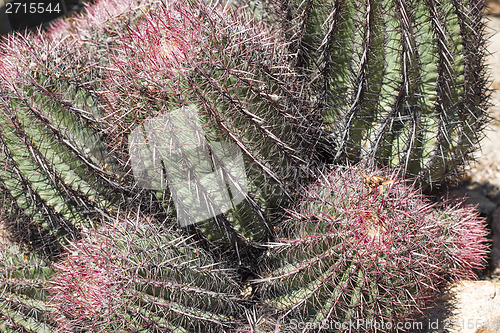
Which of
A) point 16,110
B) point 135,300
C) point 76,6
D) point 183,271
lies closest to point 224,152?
point 183,271

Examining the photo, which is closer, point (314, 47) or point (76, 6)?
point (314, 47)

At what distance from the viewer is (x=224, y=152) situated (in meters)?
1.72

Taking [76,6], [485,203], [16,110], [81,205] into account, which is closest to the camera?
[16,110]

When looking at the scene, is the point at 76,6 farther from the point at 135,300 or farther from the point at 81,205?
the point at 135,300

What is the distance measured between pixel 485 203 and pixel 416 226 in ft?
4.49

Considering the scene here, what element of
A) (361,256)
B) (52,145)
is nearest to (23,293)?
(52,145)

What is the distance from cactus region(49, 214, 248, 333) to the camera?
5.31 ft

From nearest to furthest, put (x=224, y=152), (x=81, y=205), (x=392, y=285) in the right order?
1. (x=392, y=285)
2. (x=224, y=152)
3. (x=81, y=205)

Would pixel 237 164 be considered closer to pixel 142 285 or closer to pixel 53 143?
pixel 142 285

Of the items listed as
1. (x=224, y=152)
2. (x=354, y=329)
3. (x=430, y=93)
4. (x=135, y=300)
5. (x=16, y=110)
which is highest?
(x=430, y=93)

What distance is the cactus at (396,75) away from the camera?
6.04 ft

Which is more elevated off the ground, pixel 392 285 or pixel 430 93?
pixel 430 93

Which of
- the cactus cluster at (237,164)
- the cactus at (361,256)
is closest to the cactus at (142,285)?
the cactus cluster at (237,164)

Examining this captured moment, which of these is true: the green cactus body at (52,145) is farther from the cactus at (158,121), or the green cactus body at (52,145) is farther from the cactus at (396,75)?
the cactus at (396,75)
